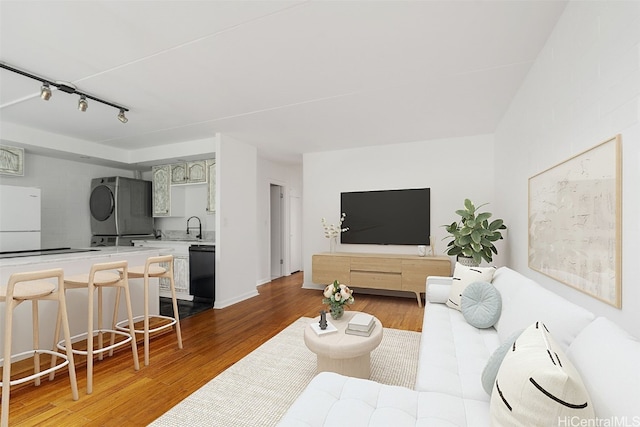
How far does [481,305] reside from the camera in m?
2.20

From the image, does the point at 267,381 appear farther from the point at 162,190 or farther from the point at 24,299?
the point at 162,190

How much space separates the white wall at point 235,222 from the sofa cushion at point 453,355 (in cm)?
294

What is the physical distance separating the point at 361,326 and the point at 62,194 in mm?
5535

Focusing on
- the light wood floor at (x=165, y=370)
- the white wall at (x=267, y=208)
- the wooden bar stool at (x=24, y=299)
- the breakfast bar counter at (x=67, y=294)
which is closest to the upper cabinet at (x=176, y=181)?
the white wall at (x=267, y=208)

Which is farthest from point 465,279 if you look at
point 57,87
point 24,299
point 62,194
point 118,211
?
point 62,194

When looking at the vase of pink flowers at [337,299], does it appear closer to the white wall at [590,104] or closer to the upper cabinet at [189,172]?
the white wall at [590,104]

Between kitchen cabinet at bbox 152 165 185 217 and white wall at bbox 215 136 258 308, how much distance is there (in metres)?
1.50

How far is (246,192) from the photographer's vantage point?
4.75 metres

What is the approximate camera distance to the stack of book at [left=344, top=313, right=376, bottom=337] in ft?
6.89

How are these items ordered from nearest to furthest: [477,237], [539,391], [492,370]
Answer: [539,391]
[492,370]
[477,237]

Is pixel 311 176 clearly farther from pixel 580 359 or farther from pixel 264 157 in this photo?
pixel 580 359

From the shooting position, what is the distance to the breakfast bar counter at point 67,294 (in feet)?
7.93

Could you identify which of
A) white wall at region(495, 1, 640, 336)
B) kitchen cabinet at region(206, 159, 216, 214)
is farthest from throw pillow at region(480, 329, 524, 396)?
kitchen cabinet at region(206, 159, 216, 214)

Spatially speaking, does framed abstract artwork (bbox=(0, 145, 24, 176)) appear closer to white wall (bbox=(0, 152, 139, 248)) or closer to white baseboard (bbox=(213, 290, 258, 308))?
white wall (bbox=(0, 152, 139, 248))
